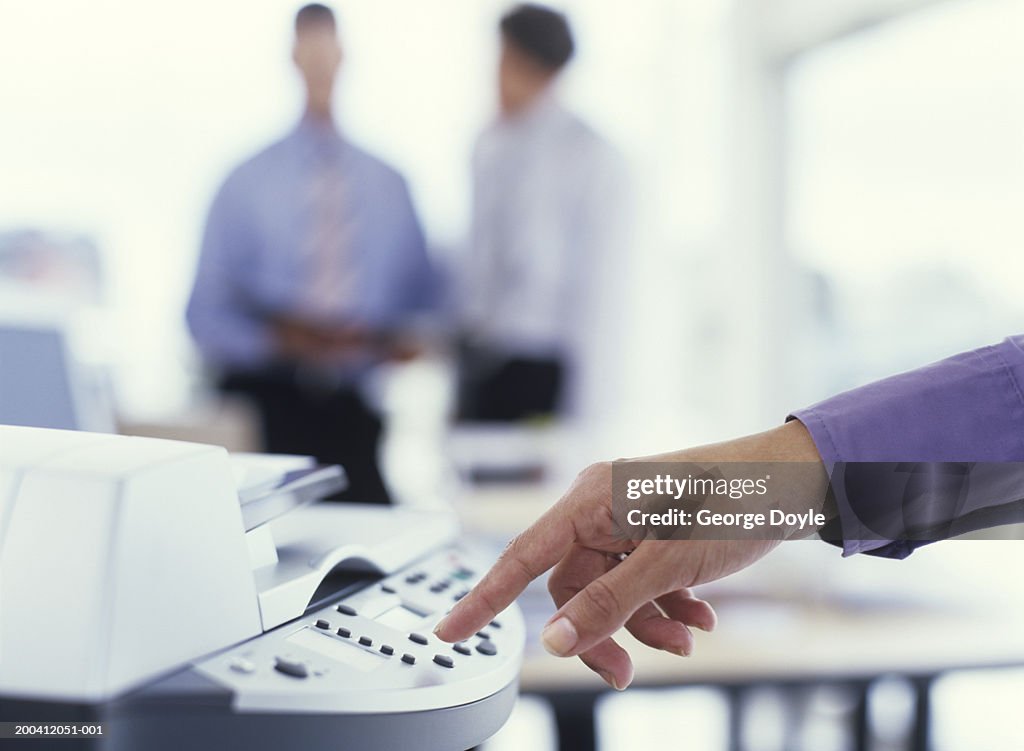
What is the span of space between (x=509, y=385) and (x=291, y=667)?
2051mm

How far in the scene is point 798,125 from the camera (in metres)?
3.10

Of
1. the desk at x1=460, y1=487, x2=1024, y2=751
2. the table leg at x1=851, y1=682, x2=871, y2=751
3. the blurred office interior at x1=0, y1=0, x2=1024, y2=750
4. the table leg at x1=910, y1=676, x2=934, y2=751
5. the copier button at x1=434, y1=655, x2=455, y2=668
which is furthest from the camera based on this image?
the blurred office interior at x1=0, y1=0, x2=1024, y2=750

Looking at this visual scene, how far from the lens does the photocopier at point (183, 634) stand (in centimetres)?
48

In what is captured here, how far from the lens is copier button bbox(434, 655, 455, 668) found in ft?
1.90

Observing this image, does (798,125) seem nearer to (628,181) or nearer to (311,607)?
(628,181)

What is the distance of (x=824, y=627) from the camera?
1828 mm

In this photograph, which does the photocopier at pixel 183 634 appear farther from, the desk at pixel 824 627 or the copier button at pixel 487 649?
the desk at pixel 824 627

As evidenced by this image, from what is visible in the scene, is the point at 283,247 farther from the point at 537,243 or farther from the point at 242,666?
the point at 242,666

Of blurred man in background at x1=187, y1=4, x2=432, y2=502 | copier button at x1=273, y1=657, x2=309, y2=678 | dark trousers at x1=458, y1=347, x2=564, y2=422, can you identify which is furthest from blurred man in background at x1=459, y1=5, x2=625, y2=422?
copier button at x1=273, y1=657, x2=309, y2=678

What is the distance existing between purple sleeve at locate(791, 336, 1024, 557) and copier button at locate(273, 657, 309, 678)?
39cm

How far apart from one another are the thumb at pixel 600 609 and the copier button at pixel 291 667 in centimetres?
14

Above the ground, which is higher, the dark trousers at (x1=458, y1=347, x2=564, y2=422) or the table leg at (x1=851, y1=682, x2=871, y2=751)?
the dark trousers at (x1=458, y1=347, x2=564, y2=422)

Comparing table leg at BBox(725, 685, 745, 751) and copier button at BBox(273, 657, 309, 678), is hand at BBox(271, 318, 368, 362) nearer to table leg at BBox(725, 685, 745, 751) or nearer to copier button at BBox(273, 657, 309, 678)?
table leg at BBox(725, 685, 745, 751)

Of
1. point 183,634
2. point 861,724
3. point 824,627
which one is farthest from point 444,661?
point 824,627
